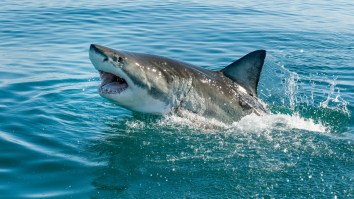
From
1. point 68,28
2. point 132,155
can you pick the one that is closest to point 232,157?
point 132,155

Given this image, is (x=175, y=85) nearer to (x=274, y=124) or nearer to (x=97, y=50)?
(x=97, y=50)

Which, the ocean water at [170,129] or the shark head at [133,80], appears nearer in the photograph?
the ocean water at [170,129]

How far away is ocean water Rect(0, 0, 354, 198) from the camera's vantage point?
17.5 feet

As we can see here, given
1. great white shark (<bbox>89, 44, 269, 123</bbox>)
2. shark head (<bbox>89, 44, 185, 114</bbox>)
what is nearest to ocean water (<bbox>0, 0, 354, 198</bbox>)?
great white shark (<bbox>89, 44, 269, 123</bbox>)

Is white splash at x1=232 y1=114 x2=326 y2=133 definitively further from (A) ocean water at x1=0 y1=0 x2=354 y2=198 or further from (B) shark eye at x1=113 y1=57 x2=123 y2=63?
(B) shark eye at x1=113 y1=57 x2=123 y2=63

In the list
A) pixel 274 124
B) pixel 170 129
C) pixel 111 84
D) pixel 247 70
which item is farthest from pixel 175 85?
pixel 274 124

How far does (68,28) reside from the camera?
53.5ft

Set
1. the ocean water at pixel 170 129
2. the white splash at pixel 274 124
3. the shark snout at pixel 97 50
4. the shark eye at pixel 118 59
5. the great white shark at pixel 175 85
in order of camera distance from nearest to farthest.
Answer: the ocean water at pixel 170 129
the shark snout at pixel 97 50
the shark eye at pixel 118 59
the great white shark at pixel 175 85
the white splash at pixel 274 124

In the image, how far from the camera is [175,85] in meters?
7.02

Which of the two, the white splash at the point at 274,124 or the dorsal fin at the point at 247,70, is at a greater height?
the dorsal fin at the point at 247,70

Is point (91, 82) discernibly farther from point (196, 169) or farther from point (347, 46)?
point (347, 46)

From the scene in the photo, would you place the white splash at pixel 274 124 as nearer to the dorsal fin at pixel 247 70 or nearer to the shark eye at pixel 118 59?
the dorsal fin at pixel 247 70

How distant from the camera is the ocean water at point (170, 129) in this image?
5.33 metres

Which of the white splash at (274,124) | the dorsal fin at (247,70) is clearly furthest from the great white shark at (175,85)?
→ the white splash at (274,124)
